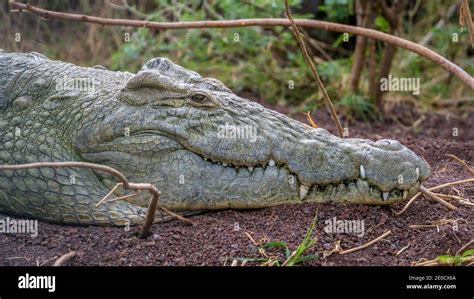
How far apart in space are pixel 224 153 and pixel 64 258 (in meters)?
0.95

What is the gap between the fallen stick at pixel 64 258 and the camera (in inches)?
120

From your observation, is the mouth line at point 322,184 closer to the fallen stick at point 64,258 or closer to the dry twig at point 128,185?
the dry twig at point 128,185

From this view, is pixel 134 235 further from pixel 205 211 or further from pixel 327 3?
pixel 327 3

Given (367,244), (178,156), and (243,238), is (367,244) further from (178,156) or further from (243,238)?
(178,156)

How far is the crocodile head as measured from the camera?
3.36m

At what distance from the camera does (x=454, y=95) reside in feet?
26.6

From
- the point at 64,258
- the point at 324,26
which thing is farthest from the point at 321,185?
the point at 324,26

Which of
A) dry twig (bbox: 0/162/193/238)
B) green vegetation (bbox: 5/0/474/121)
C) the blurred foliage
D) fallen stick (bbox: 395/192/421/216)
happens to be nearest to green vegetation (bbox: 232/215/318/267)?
dry twig (bbox: 0/162/193/238)

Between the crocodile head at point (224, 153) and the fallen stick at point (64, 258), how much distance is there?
516 millimetres

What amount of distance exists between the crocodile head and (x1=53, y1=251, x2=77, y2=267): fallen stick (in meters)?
0.52

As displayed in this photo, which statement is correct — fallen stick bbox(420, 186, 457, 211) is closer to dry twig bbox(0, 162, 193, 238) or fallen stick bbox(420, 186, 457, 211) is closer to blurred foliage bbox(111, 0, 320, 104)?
dry twig bbox(0, 162, 193, 238)

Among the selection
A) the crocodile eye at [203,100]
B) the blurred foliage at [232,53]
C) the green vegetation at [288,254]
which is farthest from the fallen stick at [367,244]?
the blurred foliage at [232,53]
